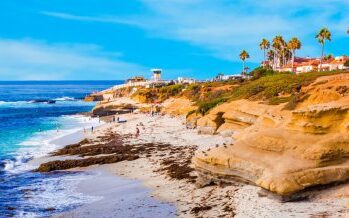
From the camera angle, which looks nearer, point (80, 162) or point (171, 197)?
point (171, 197)

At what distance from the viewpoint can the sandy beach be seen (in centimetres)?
1825

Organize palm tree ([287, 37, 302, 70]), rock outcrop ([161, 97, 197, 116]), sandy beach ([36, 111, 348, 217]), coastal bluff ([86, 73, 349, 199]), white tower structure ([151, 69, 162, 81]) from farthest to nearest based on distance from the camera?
1. white tower structure ([151, 69, 162, 81])
2. palm tree ([287, 37, 302, 70])
3. rock outcrop ([161, 97, 197, 116])
4. coastal bluff ([86, 73, 349, 199])
5. sandy beach ([36, 111, 348, 217])

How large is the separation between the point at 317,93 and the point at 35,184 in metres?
19.1

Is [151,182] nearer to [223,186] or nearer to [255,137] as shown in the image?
[223,186]

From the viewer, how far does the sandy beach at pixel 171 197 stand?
18250mm

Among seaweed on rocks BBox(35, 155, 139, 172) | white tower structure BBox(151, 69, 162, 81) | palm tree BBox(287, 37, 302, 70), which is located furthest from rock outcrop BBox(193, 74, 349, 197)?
white tower structure BBox(151, 69, 162, 81)

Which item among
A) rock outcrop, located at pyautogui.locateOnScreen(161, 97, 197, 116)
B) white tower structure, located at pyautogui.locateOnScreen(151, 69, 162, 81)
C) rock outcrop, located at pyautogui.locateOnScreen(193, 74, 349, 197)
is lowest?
rock outcrop, located at pyautogui.locateOnScreen(193, 74, 349, 197)

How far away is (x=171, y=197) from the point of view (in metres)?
23.0

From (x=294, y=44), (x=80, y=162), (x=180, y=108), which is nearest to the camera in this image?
(x=80, y=162)

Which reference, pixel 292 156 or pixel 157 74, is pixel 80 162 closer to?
pixel 292 156

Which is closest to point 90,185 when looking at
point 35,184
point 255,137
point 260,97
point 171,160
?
point 35,184

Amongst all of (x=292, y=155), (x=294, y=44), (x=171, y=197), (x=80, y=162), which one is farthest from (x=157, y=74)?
(x=292, y=155)

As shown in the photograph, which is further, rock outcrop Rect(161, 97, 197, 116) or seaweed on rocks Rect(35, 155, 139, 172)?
rock outcrop Rect(161, 97, 197, 116)

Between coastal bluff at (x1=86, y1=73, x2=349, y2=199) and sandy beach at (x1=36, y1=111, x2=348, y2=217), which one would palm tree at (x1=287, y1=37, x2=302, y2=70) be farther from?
coastal bluff at (x1=86, y1=73, x2=349, y2=199)
